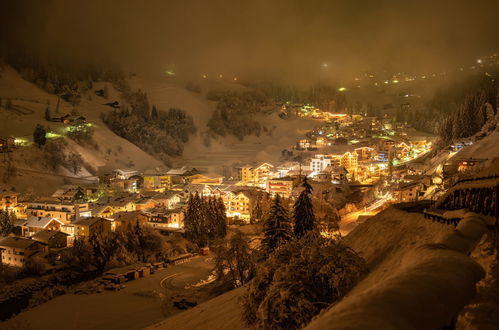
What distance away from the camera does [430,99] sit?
484 feet

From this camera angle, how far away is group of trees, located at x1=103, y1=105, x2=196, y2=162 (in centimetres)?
9112

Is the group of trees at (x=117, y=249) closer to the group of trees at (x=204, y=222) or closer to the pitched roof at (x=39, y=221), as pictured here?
the group of trees at (x=204, y=222)

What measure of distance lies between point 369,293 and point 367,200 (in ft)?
164

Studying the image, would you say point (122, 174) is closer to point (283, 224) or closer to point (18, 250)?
point (18, 250)

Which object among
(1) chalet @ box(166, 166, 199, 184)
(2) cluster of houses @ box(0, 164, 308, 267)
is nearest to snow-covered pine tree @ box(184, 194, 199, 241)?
(2) cluster of houses @ box(0, 164, 308, 267)

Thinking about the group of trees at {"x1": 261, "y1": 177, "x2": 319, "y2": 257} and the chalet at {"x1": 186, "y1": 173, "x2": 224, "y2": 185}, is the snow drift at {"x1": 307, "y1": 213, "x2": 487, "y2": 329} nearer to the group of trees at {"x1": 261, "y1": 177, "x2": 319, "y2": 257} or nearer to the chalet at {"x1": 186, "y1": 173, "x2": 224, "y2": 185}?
the group of trees at {"x1": 261, "y1": 177, "x2": 319, "y2": 257}

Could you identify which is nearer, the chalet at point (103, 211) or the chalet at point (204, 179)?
the chalet at point (103, 211)

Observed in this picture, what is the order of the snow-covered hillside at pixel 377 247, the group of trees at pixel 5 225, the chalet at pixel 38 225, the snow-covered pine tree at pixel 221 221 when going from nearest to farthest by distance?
1. the snow-covered hillside at pixel 377 247
2. the group of trees at pixel 5 225
3. the chalet at pixel 38 225
4. the snow-covered pine tree at pixel 221 221

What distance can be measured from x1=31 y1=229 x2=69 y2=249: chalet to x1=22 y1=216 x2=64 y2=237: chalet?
286cm

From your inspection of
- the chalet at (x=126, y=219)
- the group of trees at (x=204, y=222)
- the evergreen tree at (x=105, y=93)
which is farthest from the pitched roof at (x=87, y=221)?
the evergreen tree at (x=105, y=93)

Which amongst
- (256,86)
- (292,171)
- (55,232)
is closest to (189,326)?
(55,232)

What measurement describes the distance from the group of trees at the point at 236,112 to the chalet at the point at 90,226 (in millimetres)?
71531

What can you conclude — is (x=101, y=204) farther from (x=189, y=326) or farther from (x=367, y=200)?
(x=189, y=326)

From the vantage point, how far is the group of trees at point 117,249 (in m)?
34.8
